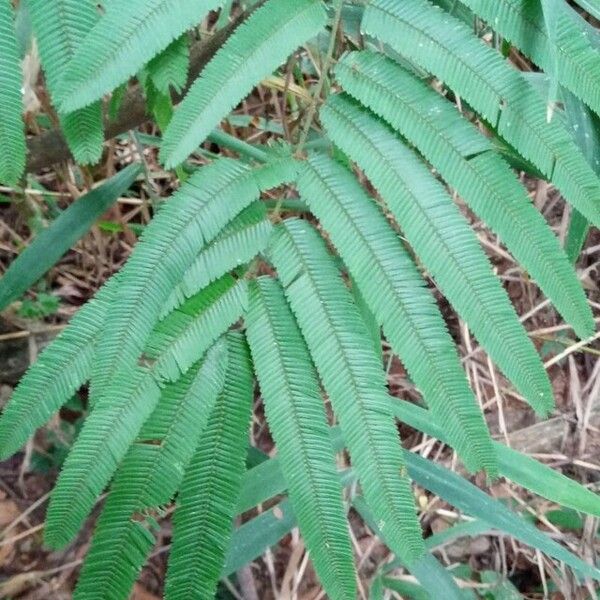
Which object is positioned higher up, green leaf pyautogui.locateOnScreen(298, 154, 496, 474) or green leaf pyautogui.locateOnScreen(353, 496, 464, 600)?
A: green leaf pyautogui.locateOnScreen(298, 154, 496, 474)

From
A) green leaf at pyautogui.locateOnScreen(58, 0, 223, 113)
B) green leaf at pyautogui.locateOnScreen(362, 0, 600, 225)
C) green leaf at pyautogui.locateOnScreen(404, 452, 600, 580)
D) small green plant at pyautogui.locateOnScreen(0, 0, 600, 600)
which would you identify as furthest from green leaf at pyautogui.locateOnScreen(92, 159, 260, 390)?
green leaf at pyautogui.locateOnScreen(404, 452, 600, 580)

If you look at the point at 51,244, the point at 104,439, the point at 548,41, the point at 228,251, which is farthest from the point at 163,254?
the point at 51,244

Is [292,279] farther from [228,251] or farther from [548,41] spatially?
[548,41]

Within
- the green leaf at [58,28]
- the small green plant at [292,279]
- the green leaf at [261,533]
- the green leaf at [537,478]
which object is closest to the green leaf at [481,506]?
the green leaf at [537,478]

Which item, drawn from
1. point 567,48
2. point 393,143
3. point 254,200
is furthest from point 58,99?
point 567,48

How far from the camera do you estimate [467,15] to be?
0.83 meters

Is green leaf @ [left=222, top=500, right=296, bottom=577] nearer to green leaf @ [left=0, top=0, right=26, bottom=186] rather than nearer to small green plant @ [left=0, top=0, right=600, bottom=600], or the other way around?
small green plant @ [left=0, top=0, right=600, bottom=600]

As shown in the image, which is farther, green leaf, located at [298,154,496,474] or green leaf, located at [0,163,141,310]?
green leaf, located at [0,163,141,310]

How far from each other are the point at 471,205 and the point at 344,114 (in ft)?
0.50

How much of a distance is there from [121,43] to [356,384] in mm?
353

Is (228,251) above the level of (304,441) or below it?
above

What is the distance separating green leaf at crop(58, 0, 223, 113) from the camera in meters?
0.58

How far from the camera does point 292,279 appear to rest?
65cm

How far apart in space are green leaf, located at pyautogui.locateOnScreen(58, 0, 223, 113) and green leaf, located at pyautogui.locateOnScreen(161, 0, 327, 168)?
4 centimetres
